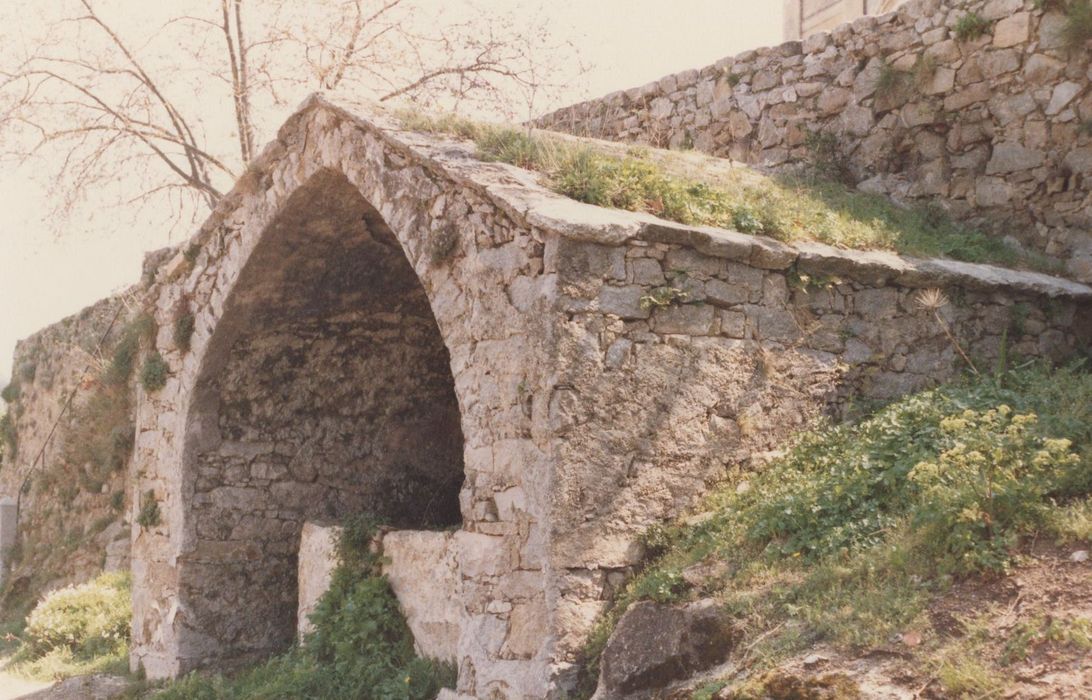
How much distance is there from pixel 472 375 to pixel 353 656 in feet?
7.53

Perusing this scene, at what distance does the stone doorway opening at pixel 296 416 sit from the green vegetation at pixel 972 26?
4.68 meters

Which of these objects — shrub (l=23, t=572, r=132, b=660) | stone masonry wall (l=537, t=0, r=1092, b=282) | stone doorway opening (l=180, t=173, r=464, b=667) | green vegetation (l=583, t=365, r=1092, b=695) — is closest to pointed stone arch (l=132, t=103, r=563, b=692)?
stone doorway opening (l=180, t=173, r=464, b=667)

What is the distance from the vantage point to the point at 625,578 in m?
5.77

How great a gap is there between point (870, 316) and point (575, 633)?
9.01 ft

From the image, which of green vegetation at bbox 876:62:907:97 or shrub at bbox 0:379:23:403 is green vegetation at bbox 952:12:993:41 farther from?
shrub at bbox 0:379:23:403

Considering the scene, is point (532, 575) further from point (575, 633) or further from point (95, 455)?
point (95, 455)

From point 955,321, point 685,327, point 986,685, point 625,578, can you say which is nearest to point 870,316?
point 955,321

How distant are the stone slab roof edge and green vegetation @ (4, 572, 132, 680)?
532cm

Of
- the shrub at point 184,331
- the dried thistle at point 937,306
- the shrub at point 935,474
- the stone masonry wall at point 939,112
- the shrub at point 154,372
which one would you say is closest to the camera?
the shrub at point 935,474

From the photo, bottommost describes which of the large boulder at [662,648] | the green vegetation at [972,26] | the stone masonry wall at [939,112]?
the large boulder at [662,648]

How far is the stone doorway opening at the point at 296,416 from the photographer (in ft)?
28.1

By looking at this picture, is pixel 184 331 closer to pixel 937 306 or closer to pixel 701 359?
pixel 701 359

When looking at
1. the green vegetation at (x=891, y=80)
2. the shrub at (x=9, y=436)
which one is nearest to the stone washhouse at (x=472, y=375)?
the green vegetation at (x=891, y=80)

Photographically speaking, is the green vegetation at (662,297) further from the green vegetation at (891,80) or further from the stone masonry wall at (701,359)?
the green vegetation at (891,80)
